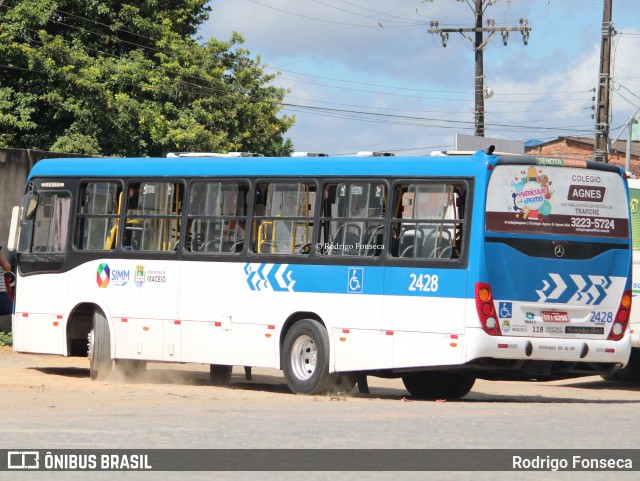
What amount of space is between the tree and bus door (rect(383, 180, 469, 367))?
27.2 metres

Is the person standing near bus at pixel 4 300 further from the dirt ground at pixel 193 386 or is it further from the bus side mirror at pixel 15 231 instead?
the bus side mirror at pixel 15 231

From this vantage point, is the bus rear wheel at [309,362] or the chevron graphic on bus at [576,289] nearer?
the chevron graphic on bus at [576,289]

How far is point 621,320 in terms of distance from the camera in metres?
16.5

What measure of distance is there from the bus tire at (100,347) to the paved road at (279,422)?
0.28 metres

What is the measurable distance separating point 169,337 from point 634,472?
33.4ft

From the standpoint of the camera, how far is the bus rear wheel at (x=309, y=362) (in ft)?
55.1

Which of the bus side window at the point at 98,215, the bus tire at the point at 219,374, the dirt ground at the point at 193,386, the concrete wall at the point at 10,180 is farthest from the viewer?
the concrete wall at the point at 10,180

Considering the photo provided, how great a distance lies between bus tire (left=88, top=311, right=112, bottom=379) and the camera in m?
19.4

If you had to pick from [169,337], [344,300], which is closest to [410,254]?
[344,300]

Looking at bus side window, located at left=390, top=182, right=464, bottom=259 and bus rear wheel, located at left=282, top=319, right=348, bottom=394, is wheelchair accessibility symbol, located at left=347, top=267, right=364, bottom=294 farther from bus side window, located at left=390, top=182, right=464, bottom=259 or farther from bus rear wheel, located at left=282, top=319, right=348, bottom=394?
bus rear wheel, located at left=282, top=319, right=348, bottom=394

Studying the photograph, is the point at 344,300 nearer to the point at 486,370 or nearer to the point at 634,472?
the point at 486,370

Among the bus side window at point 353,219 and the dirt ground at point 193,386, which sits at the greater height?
the bus side window at point 353,219

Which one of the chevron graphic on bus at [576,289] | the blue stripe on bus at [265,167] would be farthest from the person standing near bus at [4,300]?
the chevron graphic on bus at [576,289]

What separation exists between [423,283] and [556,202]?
1.85m
